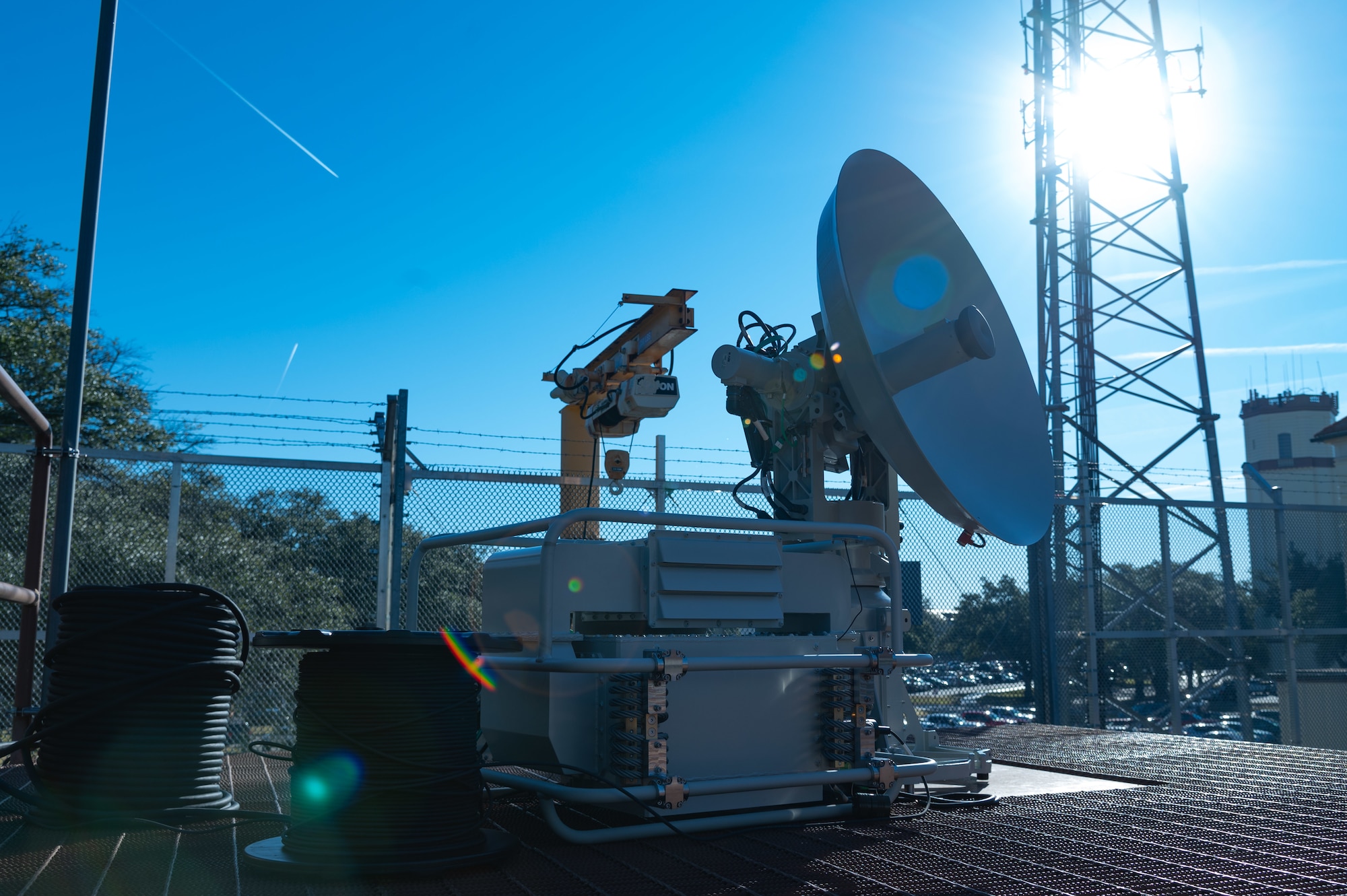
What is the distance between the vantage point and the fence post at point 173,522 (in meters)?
6.50

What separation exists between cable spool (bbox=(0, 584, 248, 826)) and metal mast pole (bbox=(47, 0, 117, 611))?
3.29 ft

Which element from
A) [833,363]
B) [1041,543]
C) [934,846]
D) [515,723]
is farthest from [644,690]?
[1041,543]

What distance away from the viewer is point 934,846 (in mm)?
3404

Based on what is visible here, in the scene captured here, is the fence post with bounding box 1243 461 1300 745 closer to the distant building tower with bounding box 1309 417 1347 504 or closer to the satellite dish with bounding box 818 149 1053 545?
the satellite dish with bounding box 818 149 1053 545

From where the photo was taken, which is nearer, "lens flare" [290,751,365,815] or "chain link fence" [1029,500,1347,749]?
"lens flare" [290,751,365,815]

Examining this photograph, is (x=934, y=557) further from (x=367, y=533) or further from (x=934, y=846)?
(x=934, y=846)

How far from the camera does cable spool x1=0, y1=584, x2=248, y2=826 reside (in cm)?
335

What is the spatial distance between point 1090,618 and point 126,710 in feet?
28.8

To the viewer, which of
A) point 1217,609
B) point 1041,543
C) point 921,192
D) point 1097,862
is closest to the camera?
point 1097,862

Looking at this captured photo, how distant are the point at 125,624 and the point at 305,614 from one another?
398 cm

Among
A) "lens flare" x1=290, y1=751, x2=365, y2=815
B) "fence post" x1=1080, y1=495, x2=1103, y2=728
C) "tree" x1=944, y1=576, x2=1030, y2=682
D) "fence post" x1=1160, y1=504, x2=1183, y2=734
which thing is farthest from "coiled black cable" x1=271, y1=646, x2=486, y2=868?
"fence post" x1=1160, y1=504, x2=1183, y2=734

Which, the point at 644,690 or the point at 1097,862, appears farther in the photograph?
the point at 644,690

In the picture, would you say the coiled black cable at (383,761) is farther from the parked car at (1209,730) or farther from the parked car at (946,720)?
the parked car at (1209,730)

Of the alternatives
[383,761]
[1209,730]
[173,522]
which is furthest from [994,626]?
[383,761]
